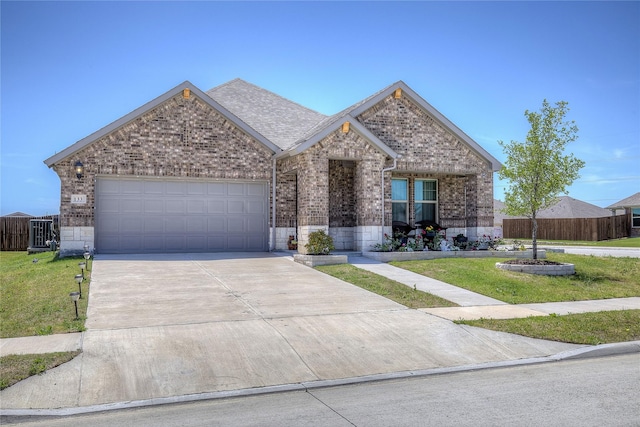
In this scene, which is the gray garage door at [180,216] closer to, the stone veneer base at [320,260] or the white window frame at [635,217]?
the stone veneer base at [320,260]

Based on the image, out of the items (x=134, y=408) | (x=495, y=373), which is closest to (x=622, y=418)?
(x=495, y=373)

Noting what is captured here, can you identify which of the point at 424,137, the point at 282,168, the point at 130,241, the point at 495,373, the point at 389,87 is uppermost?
the point at 389,87

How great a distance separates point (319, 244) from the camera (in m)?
16.5

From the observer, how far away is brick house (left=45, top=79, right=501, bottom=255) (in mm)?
17734

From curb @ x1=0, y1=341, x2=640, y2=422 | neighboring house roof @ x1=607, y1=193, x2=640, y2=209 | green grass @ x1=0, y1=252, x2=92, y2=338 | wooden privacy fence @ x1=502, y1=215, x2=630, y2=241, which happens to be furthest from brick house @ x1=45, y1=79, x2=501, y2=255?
neighboring house roof @ x1=607, y1=193, x2=640, y2=209

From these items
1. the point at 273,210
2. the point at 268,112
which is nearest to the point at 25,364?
the point at 273,210

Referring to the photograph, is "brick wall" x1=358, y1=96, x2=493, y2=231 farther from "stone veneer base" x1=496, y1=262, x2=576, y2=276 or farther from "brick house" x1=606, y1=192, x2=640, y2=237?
"brick house" x1=606, y1=192, x2=640, y2=237

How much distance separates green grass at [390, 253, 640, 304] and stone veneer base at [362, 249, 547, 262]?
0.70 m

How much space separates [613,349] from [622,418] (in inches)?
137

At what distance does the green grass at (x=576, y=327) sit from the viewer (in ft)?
29.3

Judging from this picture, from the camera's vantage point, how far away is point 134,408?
5.89m

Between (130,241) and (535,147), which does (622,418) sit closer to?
(535,147)

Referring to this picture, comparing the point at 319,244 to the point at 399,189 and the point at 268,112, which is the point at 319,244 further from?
the point at 268,112

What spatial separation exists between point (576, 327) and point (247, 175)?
41.5ft
